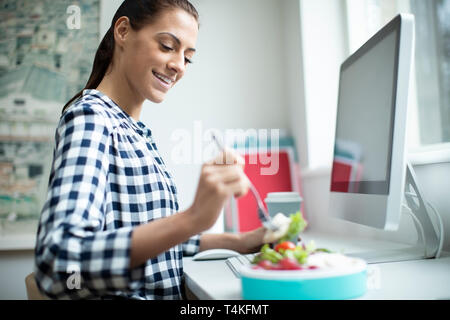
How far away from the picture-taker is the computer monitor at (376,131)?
0.77m

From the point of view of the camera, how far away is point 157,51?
0.93 metres

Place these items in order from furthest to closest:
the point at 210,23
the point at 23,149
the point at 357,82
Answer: the point at 210,23
the point at 23,149
the point at 357,82

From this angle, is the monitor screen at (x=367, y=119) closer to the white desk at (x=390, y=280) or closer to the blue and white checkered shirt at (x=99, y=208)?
the white desk at (x=390, y=280)

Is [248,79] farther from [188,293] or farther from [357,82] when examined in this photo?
[188,293]

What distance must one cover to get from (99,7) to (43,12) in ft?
0.82

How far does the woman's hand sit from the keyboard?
299 mm

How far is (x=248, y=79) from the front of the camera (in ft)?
6.58

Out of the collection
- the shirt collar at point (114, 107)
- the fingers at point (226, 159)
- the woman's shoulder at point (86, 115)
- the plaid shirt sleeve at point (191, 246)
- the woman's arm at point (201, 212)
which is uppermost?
the shirt collar at point (114, 107)

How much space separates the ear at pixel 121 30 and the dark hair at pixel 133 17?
1 cm

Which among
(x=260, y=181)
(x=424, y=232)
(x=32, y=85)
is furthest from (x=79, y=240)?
(x=32, y=85)

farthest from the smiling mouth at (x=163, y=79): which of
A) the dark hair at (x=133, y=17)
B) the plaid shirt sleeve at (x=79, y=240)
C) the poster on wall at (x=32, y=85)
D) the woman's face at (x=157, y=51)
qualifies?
the poster on wall at (x=32, y=85)

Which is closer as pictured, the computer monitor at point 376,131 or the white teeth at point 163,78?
the computer monitor at point 376,131
